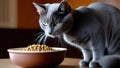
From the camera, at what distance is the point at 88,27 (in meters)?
1.02

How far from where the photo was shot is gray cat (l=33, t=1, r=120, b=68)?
1008mm

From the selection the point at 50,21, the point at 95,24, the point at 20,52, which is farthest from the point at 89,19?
the point at 20,52

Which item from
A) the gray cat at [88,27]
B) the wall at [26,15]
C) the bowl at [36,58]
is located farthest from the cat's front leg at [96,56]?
the wall at [26,15]

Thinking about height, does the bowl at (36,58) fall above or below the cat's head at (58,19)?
below

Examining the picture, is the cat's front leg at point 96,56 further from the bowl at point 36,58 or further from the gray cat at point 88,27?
the bowl at point 36,58

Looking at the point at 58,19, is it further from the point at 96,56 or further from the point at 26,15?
the point at 26,15

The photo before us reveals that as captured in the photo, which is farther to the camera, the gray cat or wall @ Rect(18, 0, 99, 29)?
wall @ Rect(18, 0, 99, 29)

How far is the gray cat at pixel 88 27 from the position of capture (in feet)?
3.31

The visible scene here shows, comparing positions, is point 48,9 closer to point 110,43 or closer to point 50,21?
point 50,21

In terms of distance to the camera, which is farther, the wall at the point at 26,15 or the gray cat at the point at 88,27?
the wall at the point at 26,15

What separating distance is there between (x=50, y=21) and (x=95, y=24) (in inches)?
6.3

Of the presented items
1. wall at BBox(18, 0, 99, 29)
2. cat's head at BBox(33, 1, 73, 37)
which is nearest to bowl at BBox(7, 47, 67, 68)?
cat's head at BBox(33, 1, 73, 37)

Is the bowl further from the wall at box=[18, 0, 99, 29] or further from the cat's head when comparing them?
the wall at box=[18, 0, 99, 29]

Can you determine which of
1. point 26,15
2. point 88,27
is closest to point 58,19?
point 88,27
